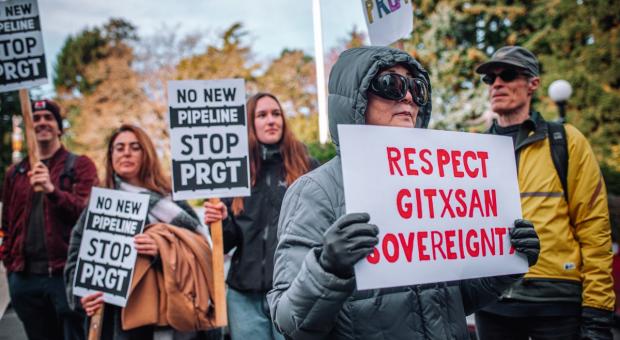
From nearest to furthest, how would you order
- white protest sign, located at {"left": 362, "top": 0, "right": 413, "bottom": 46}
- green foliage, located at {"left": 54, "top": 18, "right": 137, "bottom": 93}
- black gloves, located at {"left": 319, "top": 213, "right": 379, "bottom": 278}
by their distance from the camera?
1. black gloves, located at {"left": 319, "top": 213, "right": 379, "bottom": 278}
2. white protest sign, located at {"left": 362, "top": 0, "right": 413, "bottom": 46}
3. green foliage, located at {"left": 54, "top": 18, "right": 137, "bottom": 93}

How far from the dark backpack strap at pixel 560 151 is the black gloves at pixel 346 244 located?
1.73 m

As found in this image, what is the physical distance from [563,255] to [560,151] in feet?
Result: 1.68

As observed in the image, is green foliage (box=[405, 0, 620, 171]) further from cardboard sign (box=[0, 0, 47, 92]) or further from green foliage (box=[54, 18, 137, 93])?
green foliage (box=[54, 18, 137, 93])

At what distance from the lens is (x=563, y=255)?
2.73m

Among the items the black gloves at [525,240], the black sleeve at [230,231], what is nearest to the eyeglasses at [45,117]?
the black sleeve at [230,231]

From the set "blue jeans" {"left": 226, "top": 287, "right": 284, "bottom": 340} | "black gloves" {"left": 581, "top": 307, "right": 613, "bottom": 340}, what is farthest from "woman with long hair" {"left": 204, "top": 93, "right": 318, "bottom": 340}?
"black gloves" {"left": 581, "top": 307, "right": 613, "bottom": 340}

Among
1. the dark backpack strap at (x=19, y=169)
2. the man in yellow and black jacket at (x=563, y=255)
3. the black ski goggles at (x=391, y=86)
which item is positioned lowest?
the man in yellow and black jacket at (x=563, y=255)

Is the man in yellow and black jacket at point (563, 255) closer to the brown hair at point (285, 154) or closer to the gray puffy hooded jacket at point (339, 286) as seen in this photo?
the gray puffy hooded jacket at point (339, 286)

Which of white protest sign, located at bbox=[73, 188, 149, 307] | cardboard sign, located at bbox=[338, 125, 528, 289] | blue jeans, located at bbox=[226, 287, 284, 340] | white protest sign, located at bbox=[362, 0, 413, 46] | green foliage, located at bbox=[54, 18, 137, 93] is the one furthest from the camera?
green foliage, located at bbox=[54, 18, 137, 93]

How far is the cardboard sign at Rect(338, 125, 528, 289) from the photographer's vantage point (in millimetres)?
1539

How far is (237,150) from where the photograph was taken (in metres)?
3.69

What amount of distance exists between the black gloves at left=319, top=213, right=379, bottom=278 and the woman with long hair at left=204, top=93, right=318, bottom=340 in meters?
1.94

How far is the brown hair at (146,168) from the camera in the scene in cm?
387

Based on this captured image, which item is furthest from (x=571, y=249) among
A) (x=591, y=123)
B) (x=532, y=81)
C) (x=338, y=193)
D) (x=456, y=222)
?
(x=591, y=123)
